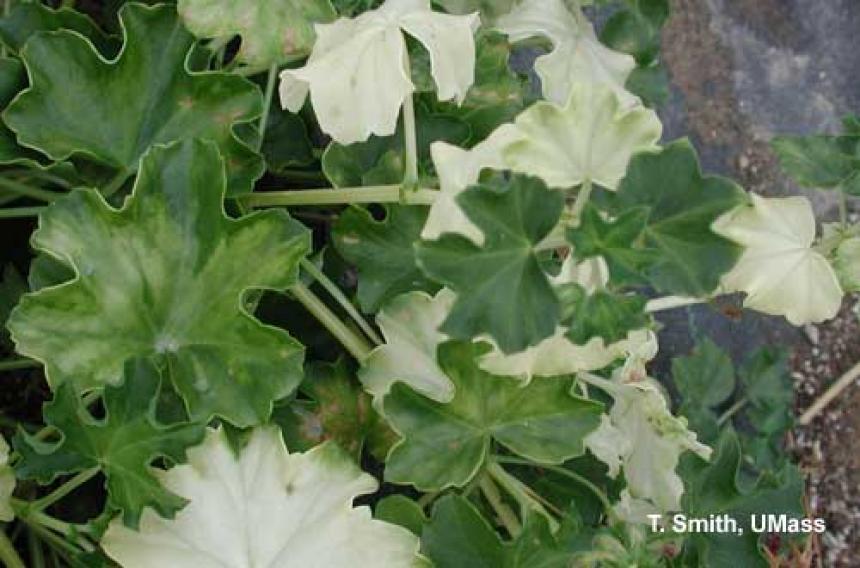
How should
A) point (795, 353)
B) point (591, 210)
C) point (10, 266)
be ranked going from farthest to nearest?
point (795, 353) < point (10, 266) < point (591, 210)

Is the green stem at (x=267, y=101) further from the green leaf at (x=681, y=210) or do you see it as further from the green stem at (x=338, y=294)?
the green leaf at (x=681, y=210)

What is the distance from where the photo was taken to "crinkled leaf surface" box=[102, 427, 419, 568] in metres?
0.94

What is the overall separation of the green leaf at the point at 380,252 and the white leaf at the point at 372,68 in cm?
10

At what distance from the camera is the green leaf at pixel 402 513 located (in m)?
1.02

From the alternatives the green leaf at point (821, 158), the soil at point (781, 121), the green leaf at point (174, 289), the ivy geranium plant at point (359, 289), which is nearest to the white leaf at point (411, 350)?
the ivy geranium plant at point (359, 289)

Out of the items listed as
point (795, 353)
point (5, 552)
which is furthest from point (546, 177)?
point (795, 353)

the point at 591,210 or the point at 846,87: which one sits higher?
the point at 591,210

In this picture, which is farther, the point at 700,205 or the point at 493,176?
the point at 493,176

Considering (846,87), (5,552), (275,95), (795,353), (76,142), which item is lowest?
(795,353)

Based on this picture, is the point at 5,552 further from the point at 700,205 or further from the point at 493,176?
the point at 700,205

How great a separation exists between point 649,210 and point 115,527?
458 mm

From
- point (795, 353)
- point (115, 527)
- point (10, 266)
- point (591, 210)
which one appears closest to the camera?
point (591, 210)

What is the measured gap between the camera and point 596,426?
1010mm

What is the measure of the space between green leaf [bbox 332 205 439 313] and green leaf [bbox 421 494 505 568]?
0.59ft
